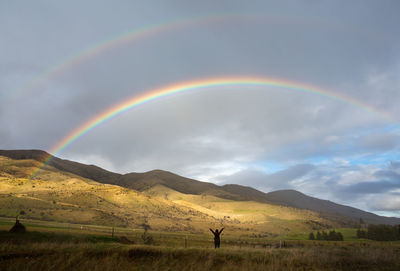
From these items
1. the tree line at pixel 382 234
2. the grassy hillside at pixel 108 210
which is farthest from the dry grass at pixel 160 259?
the tree line at pixel 382 234

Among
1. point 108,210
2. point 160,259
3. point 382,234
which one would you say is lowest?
point 108,210

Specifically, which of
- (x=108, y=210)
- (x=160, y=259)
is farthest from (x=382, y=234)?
(x=160, y=259)

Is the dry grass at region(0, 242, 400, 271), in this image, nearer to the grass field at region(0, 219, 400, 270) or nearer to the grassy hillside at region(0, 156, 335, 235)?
the grass field at region(0, 219, 400, 270)

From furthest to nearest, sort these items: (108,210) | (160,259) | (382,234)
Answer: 1. (108,210)
2. (382,234)
3. (160,259)

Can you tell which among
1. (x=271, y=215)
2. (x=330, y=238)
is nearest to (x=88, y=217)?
(x=330, y=238)

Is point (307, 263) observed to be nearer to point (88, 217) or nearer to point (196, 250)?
point (196, 250)

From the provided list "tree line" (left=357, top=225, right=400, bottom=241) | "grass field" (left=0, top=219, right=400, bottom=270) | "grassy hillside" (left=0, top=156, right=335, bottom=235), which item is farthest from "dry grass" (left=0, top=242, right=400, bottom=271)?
"tree line" (left=357, top=225, right=400, bottom=241)

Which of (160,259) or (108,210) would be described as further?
(108,210)

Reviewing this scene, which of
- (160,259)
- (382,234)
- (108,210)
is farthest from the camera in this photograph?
(108,210)

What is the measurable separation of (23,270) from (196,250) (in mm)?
10256

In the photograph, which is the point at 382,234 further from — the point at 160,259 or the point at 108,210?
the point at 160,259

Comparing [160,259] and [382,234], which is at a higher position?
[160,259]

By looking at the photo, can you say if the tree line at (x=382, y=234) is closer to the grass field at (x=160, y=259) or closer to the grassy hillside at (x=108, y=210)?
the grassy hillside at (x=108, y=210)

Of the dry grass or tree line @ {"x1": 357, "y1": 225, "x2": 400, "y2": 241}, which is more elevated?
the dry grass
